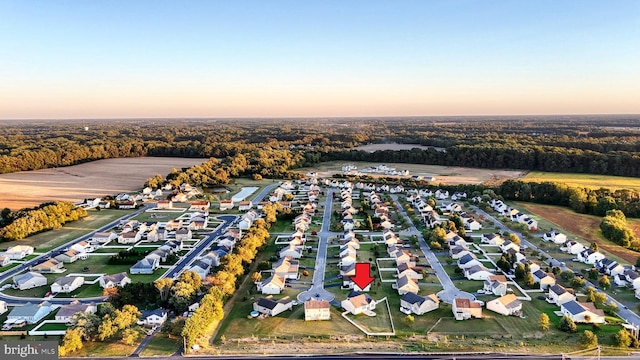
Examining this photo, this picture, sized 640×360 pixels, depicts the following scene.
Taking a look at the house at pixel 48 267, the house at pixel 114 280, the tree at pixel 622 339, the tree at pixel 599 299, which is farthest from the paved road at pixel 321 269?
the house at pixel 48 267

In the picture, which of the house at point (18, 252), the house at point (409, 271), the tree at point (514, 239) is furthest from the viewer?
the tree at point (514, 239)

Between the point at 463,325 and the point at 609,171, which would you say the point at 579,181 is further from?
the point at 463,325

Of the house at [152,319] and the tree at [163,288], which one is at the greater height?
the tree at [163,288]

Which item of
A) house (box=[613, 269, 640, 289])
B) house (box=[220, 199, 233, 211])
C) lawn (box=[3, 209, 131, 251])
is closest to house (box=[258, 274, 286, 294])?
lawn (box=[3, 209, 131, 251])

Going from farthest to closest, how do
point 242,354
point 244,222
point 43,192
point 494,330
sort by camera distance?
point 43,192
point 244,222
point 494,330
point 242,354

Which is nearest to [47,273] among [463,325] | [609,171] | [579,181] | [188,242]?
[188,242]

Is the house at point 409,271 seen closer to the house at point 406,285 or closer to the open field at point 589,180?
the house at point 406,285
